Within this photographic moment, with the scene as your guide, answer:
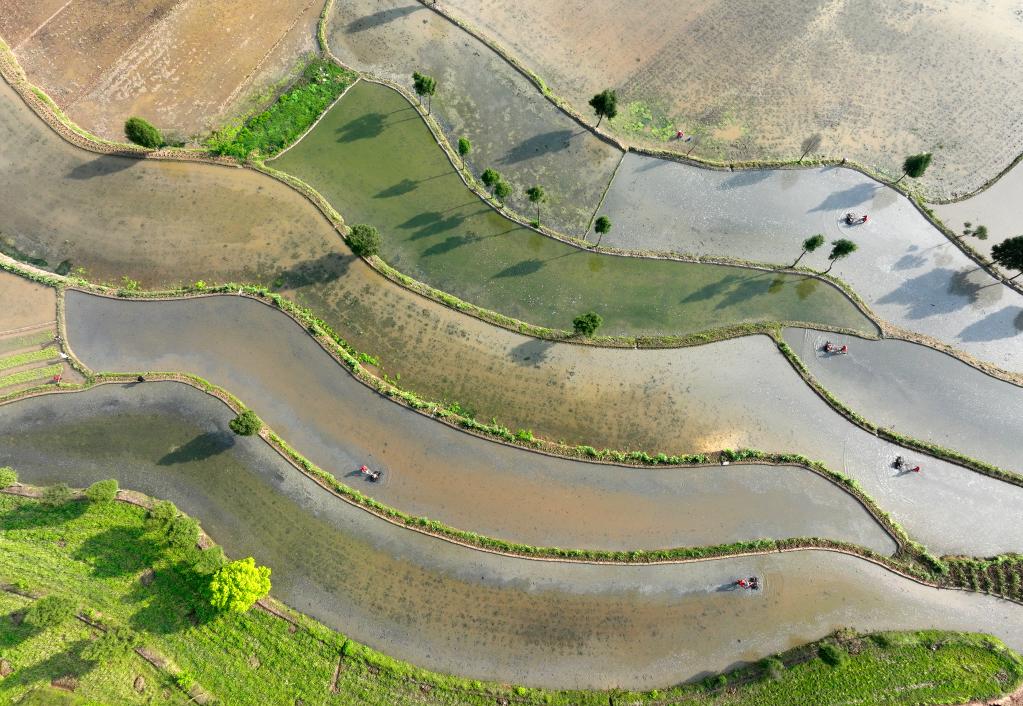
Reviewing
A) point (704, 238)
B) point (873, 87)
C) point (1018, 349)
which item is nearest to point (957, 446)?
point (1018, 349)

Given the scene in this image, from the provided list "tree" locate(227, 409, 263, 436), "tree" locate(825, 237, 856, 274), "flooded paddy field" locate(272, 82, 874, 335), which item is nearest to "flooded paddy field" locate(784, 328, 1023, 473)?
"flooded paddy field" locate(272, 82, 874, 335)

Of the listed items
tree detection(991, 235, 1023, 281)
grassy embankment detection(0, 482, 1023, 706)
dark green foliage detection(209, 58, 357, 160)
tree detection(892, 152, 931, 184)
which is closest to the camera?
grassy embankment detection(0, 482, 1023, 706)

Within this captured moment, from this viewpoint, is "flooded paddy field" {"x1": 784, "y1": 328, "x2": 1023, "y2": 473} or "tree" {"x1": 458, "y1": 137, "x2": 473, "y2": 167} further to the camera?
"tree" {"x1": 458, "y1": 137, "x2": 473, "y2": 167}

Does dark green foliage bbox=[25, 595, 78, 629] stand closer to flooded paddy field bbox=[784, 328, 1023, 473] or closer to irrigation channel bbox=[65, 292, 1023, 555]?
irrigation channel bbox=[65, 292, 1023, 555]

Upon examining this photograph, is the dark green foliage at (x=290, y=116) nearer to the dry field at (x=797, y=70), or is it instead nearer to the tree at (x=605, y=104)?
the dry field at (x=797, y=70)

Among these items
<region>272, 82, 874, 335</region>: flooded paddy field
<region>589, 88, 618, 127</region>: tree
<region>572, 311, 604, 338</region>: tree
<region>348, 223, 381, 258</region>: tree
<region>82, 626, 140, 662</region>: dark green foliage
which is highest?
<region>589, 88, 618, 127</region>: tree

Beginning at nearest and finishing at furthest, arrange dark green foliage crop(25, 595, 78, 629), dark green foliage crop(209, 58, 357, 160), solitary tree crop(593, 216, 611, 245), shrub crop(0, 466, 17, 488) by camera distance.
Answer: dark green foliage crop(25, 595, 78, 629), shrub crop(0, 466, 17, 488), solitary tree crop(593, 216, 611, 245), dark green foliage crop(209, 58, 357, 160)

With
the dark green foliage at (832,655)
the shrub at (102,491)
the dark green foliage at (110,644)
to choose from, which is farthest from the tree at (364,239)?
the dark green foliage at (832,655)

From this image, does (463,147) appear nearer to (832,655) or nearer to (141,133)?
(141,133)

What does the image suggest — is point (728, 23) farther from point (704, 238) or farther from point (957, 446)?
point (957, 446)
